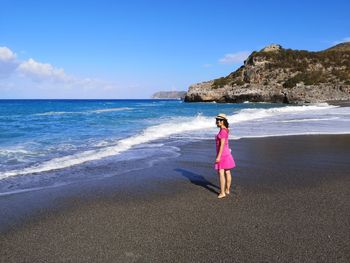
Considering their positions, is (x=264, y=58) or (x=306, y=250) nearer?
(x=306, y=250)

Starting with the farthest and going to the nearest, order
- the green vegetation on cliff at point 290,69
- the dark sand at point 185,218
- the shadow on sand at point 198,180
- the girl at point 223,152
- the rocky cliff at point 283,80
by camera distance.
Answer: the green vegetation on cliff at point 290,69 < the rocky cliff at point 283,80 < the shadow on sand at point 198,180 < the girl at point 223,152 < the dark sand at point 185,218

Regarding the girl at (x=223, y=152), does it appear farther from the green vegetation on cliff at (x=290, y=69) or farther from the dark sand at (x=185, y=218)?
the green vegetation on cliff at (x=290, y=69)

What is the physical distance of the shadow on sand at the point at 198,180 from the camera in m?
7.86

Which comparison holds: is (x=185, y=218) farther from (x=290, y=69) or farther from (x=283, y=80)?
(x=290, y=69)

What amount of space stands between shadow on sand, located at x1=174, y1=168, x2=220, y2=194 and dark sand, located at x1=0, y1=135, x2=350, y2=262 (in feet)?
0.07

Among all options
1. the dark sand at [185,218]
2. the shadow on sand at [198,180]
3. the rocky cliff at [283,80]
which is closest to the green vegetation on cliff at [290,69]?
the rocky cliff at [283,80]

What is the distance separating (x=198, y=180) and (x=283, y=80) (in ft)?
290

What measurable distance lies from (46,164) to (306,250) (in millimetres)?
8056

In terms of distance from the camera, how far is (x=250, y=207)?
6.31 metres

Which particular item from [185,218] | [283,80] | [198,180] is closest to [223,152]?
[198,180]

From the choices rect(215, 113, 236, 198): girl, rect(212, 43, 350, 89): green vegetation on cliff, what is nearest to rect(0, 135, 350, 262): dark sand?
rect(215, 113, 236, 198): girl

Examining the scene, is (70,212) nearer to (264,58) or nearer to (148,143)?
(148,143)

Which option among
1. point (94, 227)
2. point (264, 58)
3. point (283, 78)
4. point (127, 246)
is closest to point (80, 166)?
point (94, 227)

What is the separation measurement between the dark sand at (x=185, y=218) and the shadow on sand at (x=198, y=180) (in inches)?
0.8
